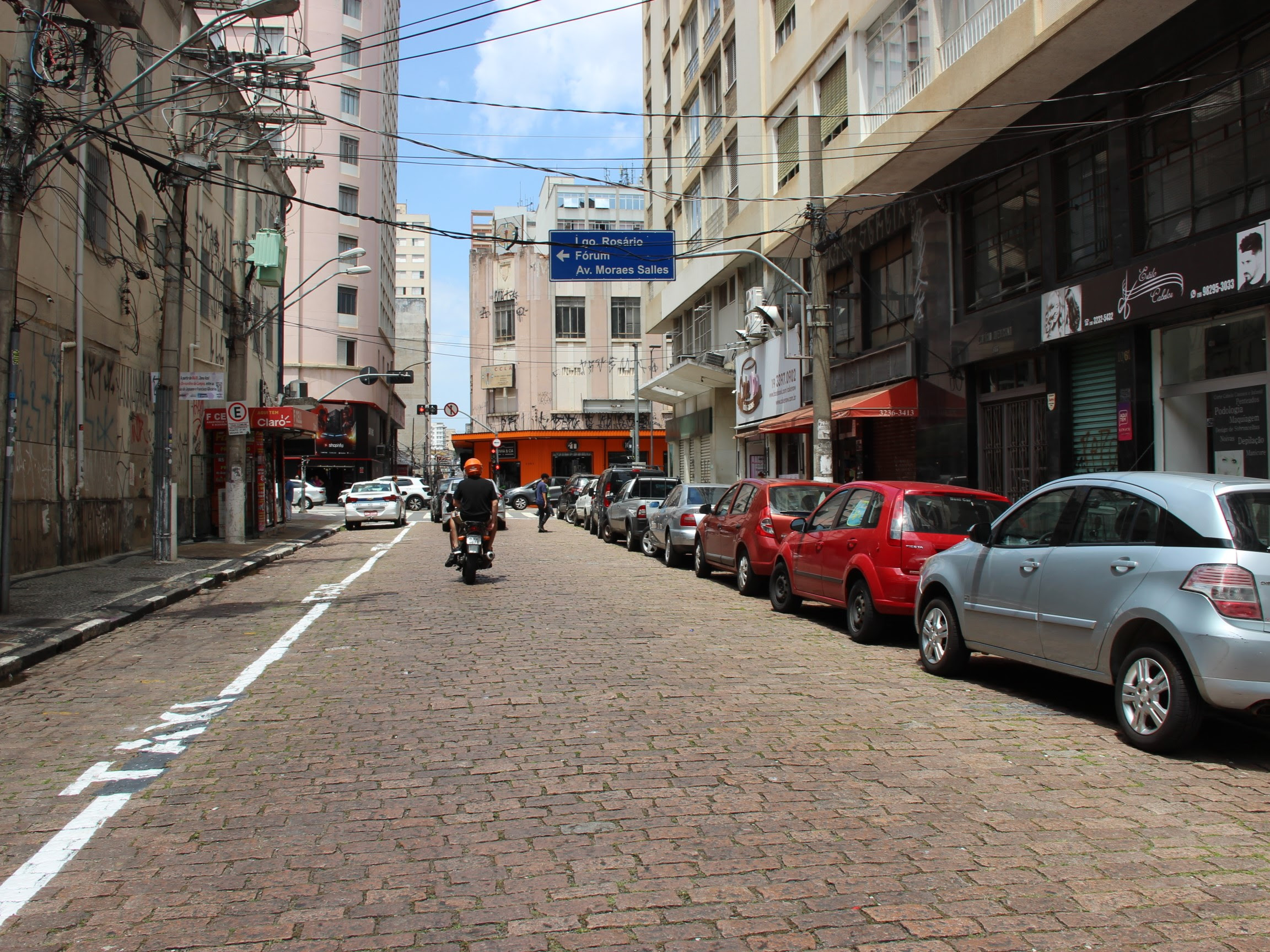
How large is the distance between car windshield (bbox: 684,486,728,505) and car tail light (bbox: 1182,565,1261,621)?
1307 cm

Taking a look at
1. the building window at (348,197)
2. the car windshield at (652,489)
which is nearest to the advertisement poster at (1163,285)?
the car windshield at (652,489)

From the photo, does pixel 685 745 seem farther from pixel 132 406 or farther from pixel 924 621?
pixel 132 406

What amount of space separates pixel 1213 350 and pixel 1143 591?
27.7ft

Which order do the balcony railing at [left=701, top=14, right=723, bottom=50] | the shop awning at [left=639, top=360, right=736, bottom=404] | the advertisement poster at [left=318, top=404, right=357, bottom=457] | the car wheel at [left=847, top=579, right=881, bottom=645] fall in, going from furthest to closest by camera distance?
the advertisement poster at [left=318, top=404, right=357, bottom=457]
the shop awning at [left=639, top=360, right=736, bottom=404]
the balcony railing at [left=701, top=14, right=723, bottom=50]
the car wheel at [left=847, top=579, right=881, bottom=645]

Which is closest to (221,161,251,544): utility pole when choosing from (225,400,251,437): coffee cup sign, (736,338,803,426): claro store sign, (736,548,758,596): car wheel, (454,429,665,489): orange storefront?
(225,400,251,437): coffee cup sign

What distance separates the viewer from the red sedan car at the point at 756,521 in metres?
13.6

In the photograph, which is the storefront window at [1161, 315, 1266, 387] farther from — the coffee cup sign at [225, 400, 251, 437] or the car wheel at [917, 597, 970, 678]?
the coffee cup sign at [225, 400, 251, 437]

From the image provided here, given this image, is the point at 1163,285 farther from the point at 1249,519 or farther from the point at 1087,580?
the point at 1249,519

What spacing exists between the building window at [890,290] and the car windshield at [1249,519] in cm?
1512

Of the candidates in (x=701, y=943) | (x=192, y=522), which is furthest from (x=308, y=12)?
(x=701, y=943)

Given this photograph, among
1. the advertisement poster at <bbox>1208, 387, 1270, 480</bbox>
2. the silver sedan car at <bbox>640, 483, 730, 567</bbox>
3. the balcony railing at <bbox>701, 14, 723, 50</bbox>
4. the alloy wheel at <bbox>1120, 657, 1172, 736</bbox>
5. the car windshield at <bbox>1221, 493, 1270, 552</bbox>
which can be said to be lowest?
the alloy wheel at <bbox>1120, 657, 1172, 736</bbox>

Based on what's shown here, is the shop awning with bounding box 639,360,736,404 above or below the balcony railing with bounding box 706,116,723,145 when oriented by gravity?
below

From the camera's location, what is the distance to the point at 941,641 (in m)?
8.27

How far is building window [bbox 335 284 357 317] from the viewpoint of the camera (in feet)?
201
